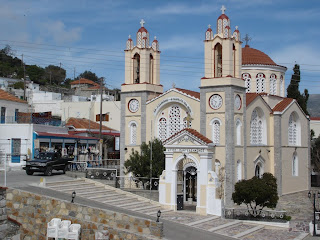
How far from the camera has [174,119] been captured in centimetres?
3078

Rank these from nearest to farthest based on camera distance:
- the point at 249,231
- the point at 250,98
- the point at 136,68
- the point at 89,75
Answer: the point at 249,231 → the point at 250,98 → the point at 136,68 → the point at 89,75

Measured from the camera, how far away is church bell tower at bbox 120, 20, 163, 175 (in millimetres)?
31795

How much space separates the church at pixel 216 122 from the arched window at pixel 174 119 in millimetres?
67

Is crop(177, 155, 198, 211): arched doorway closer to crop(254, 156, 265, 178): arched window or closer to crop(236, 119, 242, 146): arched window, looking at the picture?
crop(236, 119, 242, 146): arched window

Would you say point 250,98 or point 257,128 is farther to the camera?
point 257,128

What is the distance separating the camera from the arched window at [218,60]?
96.0ft

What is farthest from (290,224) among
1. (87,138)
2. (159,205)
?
(87,138)

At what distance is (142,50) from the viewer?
32062mm

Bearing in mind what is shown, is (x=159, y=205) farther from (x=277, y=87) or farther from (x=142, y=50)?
(x=277, y=87)

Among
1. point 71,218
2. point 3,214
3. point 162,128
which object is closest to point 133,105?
point 162,128

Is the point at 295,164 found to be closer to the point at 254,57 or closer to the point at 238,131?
the point at 238,131

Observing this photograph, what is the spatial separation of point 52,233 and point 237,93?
15929 millimetres

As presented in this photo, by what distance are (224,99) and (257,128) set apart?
5.08m

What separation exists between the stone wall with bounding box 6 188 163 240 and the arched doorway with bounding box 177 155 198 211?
25.7 feet
